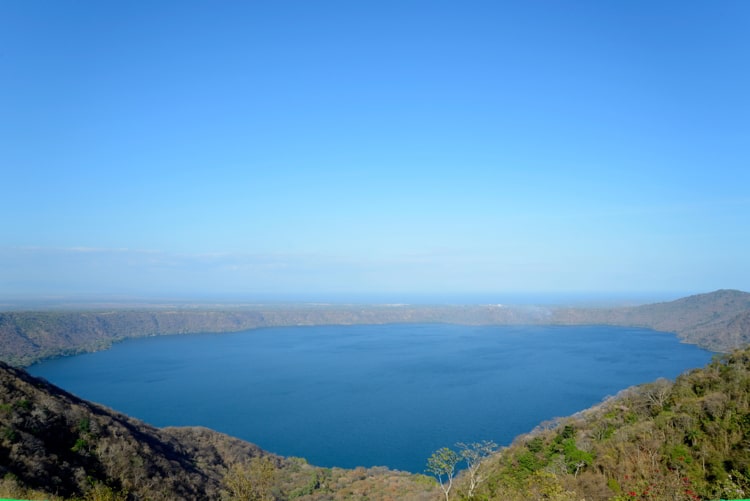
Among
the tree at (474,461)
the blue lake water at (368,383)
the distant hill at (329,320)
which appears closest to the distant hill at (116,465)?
the tree at (474,461)

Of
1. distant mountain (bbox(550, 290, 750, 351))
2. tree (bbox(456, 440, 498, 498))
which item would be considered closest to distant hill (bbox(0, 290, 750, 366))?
distant mountain (bbox(550, 290, 750, 351))

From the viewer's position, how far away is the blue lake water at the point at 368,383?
159 ft

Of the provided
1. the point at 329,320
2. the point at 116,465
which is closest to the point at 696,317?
the point at 329,320

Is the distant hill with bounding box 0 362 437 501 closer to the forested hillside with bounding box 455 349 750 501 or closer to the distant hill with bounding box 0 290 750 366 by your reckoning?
the forested hillside with bounding box 455 349 750 501

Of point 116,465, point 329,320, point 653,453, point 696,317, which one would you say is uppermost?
point 653,453

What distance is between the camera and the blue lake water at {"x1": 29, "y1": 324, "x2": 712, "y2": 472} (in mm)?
48312

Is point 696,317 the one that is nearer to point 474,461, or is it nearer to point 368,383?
point 368,383

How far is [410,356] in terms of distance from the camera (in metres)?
102

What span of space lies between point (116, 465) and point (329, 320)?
157860mm

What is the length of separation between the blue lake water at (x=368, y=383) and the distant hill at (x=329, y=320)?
7.96 m

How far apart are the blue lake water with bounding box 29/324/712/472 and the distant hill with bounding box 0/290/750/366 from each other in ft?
26.1

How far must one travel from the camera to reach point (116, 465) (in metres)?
19.4

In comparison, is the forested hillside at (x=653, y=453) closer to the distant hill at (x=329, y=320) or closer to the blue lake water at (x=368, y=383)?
the blue lake water at (x=368, y=383)

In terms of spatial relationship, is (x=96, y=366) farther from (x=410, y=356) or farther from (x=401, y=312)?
(x=401, y=312)
